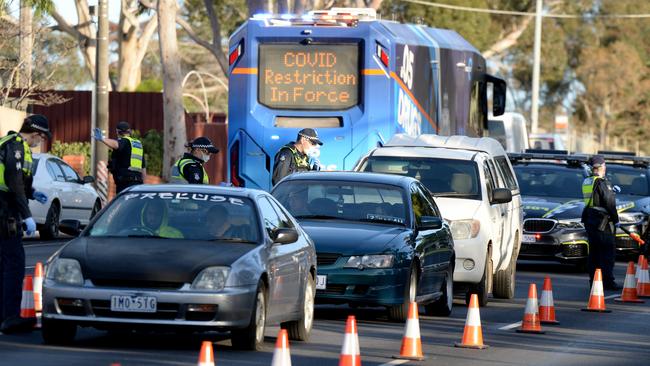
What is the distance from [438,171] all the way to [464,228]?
115 centimetres

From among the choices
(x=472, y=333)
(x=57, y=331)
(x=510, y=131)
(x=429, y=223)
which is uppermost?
(x=429, y=223)

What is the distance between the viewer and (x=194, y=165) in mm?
17812

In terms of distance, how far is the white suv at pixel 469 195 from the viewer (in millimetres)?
18172

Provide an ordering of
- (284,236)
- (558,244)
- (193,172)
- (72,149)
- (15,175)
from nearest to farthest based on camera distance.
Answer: (284,236) < (15,175) < (193,172) < (558,244) < (72,149)

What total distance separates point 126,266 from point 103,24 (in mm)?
→ 23392

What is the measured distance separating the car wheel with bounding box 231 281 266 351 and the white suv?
6044 mm

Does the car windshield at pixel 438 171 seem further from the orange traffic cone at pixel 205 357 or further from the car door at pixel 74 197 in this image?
the car door at pixel 74 197

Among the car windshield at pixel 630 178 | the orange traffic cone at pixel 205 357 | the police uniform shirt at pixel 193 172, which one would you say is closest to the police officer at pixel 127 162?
the police uniform shirt at pixel 193 172

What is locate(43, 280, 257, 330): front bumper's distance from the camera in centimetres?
1167

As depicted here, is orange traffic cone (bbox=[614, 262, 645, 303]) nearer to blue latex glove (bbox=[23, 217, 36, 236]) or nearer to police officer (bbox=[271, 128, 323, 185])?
police officer (bbox=[271, 128, 323, 185])

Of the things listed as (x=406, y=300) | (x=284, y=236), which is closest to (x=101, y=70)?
(x=406, y=300)

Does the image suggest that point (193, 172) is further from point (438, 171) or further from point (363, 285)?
point (363, 285)

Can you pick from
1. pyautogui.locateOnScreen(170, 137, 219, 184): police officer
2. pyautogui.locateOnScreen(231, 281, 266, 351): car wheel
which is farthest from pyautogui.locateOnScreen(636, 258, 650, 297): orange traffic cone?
pyautogui.locateOnScreen(231, 281, 266, 351): car wheel

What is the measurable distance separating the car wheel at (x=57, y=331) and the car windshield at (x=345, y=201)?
420 cm
